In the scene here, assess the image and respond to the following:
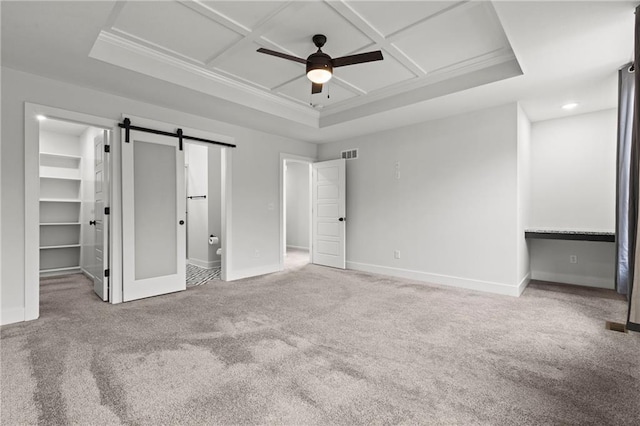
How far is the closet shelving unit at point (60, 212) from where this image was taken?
17.8 ft

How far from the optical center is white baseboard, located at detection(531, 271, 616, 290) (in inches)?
176

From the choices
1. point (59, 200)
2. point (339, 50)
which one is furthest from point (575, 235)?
point (59, 200)

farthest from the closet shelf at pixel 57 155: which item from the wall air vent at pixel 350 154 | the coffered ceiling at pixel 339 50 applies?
the wall air vent at pixel 350 154

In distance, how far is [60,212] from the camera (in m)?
5.62

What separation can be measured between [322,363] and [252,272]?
10.7 feet

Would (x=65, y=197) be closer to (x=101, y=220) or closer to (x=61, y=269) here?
(x=61, y=269)

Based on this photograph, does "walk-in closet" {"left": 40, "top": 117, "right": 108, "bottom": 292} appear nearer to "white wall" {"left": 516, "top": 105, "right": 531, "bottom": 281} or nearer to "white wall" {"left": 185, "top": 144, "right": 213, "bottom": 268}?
"white wall" {"left": 185, "top": 144, "right": 213, "bottom": 268}

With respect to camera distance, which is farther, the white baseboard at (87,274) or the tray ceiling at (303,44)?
the white baseboard at (87,274)

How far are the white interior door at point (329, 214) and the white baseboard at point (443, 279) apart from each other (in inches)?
18.5

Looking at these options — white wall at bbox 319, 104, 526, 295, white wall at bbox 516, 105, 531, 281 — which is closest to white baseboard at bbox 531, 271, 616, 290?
white wall at bbox 516, 105, 531, 281

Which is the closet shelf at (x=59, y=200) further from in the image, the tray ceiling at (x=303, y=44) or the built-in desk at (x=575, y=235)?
the built-in desk at (x=575, y=235)

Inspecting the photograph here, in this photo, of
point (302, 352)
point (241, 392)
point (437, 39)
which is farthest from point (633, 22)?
point (241, 392)

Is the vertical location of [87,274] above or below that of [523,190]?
below

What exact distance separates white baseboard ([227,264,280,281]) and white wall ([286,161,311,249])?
312 centimetres
